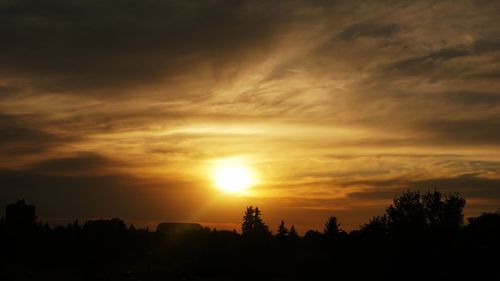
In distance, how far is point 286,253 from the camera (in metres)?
72.8

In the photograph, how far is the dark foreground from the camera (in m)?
53.1

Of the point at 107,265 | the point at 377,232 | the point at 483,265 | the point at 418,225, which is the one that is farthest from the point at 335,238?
the point at 107,265

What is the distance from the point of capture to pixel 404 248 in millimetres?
54344

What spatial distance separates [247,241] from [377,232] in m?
17.3

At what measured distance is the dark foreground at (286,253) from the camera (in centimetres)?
5309

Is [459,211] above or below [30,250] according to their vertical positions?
above

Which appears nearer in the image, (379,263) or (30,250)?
(379,263)

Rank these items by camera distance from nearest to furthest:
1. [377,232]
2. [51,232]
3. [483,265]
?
[483,265], [377,232], [51,232]

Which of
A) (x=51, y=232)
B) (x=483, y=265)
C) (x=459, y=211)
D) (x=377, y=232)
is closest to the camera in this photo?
(x=483, y=265)

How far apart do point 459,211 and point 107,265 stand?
4662 centimetres

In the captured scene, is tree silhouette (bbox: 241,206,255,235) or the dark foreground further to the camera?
tree silhouette (bbox: 241,206,255,235)

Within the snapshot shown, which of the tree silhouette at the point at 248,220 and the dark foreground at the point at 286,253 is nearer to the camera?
the dark foreground at the point at 286,253

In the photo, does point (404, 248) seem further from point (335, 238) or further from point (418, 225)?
point (335, 238)

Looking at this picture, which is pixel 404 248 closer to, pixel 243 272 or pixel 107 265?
pixel 243 272
